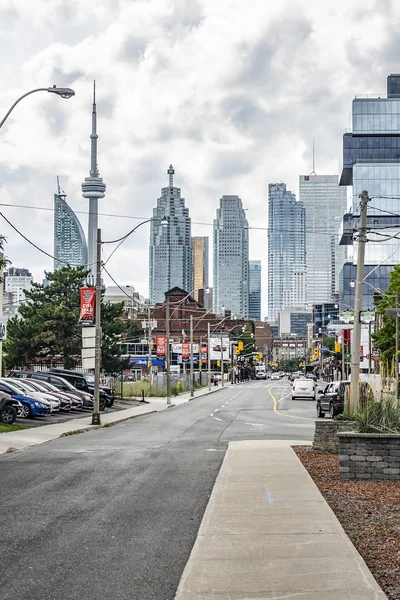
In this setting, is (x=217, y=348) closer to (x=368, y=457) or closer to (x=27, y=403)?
(x=27, y=403)

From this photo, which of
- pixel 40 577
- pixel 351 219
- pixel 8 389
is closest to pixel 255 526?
pixel 40 577

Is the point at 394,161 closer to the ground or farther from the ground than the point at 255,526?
farther from the ground

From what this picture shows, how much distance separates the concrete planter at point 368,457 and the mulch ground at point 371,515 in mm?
194

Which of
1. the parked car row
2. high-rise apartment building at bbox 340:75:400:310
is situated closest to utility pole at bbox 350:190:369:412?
the parked car row

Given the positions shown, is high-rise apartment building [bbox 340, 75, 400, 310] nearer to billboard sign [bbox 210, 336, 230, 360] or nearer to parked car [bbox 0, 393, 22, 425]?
billboard sign [bbox 210, 336, 230, 360]

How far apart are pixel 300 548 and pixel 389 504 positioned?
129 inches

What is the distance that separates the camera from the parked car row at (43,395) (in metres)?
30.8

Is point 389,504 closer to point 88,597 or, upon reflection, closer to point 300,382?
point 88,597

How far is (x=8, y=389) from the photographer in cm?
3397

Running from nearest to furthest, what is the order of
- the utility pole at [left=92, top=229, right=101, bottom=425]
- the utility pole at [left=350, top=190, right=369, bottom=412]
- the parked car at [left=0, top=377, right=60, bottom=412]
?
the utility pole at [left=350, top=190, right=369, bottom=412] < the utility pole at [left=92, top=229, right=101, bottom=425] < the parked car at [left=0, top=377, right=60, bottom=412]

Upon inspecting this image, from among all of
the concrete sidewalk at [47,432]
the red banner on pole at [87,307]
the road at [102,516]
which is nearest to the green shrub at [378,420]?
the road at [102,516]

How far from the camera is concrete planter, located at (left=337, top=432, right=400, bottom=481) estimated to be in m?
13.9

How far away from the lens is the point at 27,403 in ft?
111

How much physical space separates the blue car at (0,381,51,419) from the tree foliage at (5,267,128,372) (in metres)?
26.7
